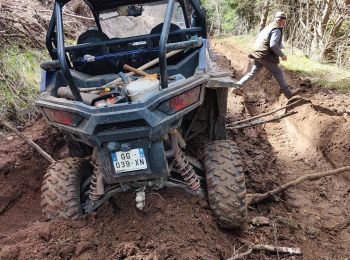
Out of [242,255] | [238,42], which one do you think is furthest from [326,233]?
[238,42]

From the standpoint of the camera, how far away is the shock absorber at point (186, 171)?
3089mm

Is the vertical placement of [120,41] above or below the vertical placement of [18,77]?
above

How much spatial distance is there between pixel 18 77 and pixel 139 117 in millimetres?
4207

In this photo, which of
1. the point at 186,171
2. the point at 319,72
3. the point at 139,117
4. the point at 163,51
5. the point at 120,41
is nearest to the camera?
the point at 139,117

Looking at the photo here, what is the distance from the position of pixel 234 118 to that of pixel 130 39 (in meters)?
3.63

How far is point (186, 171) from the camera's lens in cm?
314

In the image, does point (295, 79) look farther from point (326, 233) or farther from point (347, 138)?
point (326, 233)

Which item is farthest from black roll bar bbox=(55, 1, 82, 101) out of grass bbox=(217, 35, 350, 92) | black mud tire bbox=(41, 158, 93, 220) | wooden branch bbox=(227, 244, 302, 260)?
grass bbox=(217, 35, 350, 92)

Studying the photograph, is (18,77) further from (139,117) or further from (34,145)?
(139,117)

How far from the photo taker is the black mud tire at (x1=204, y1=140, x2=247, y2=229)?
304 centimetres

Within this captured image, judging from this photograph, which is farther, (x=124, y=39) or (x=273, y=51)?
(x=273, y=51)

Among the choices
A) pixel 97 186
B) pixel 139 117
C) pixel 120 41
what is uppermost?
pixel 120 41

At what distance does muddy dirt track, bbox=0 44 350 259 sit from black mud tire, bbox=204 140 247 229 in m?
0.14

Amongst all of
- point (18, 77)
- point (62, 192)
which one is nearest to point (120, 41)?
point (62, 192)
